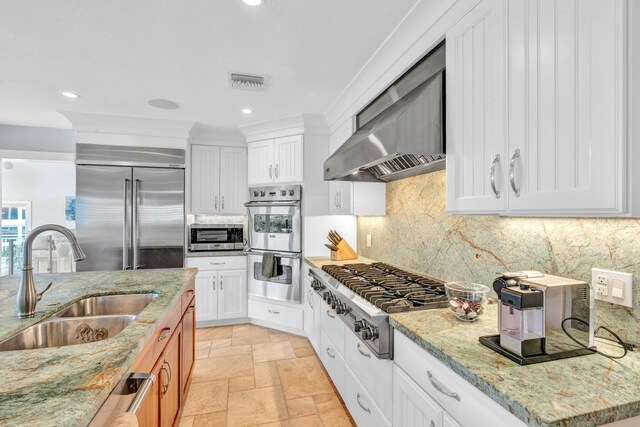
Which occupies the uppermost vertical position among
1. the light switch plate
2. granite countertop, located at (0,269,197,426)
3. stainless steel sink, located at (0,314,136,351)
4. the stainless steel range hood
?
the stainless steel range hood

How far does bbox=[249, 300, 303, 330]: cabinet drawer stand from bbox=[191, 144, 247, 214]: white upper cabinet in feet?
4.14

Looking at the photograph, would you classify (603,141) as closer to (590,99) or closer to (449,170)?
(590,99)

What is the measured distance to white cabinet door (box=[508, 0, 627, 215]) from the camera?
874 mm

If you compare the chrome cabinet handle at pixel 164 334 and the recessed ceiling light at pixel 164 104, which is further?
the recessed ceiling light at pixel 164 104

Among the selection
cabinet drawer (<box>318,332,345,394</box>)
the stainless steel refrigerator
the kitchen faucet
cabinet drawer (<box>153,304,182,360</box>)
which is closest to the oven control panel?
the stainless steel refrigerator

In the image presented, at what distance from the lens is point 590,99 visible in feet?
3.05

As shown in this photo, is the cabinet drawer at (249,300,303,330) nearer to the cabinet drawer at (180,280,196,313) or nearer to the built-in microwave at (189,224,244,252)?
the built-in microwave at (189,224,244,252)

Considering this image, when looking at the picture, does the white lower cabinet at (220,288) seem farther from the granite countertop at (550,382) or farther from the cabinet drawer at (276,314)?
the granite countertop at (550,382)

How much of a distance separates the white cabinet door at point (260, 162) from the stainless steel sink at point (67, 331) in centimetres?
247

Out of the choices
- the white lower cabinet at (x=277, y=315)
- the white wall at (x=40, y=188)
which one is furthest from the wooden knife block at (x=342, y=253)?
the white wall at (x=40, y=188)

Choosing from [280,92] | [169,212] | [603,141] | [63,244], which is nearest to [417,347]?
[603,141]

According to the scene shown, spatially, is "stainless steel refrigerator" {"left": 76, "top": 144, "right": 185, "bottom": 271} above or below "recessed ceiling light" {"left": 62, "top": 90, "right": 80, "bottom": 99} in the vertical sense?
below

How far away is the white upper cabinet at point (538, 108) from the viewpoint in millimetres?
884

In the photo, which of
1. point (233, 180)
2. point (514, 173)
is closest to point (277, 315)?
point (233, 180)
